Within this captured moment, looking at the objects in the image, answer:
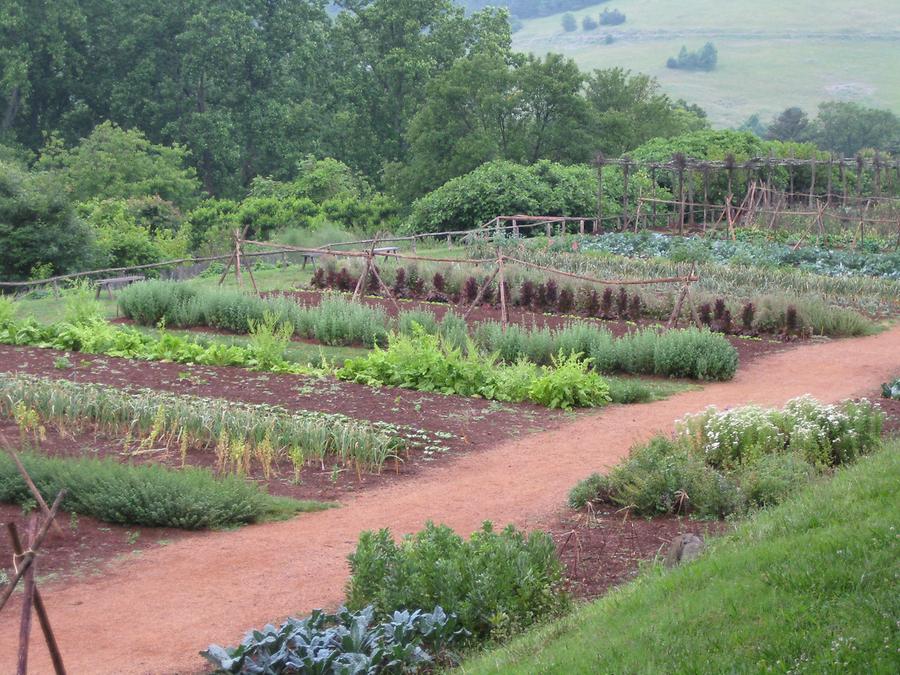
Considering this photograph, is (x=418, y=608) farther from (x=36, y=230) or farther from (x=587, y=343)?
(x=36, y=230)

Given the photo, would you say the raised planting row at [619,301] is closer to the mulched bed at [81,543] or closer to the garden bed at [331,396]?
the garden bed at [331,396]

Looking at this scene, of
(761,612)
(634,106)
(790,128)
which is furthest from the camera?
(790,128)

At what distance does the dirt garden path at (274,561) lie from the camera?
6.55 meters

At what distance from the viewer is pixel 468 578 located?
253 inches

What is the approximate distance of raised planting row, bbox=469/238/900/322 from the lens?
18484mm

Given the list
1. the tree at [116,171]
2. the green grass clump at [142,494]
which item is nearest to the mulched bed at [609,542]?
the green grass clump at [142,494]

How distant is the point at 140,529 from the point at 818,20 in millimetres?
144720

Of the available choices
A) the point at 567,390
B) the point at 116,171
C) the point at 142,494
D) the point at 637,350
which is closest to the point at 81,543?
the point at 142,494

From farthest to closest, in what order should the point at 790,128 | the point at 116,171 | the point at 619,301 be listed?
the point at 790,128 → the point at 116,171 → the point at 619,301

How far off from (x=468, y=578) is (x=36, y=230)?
24746 mm

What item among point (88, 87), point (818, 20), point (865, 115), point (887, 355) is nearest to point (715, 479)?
point (887, 355)

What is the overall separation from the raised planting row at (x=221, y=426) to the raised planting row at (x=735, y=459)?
250 cm

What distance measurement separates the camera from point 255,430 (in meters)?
10.9

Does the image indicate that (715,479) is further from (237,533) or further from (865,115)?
(865,115)
